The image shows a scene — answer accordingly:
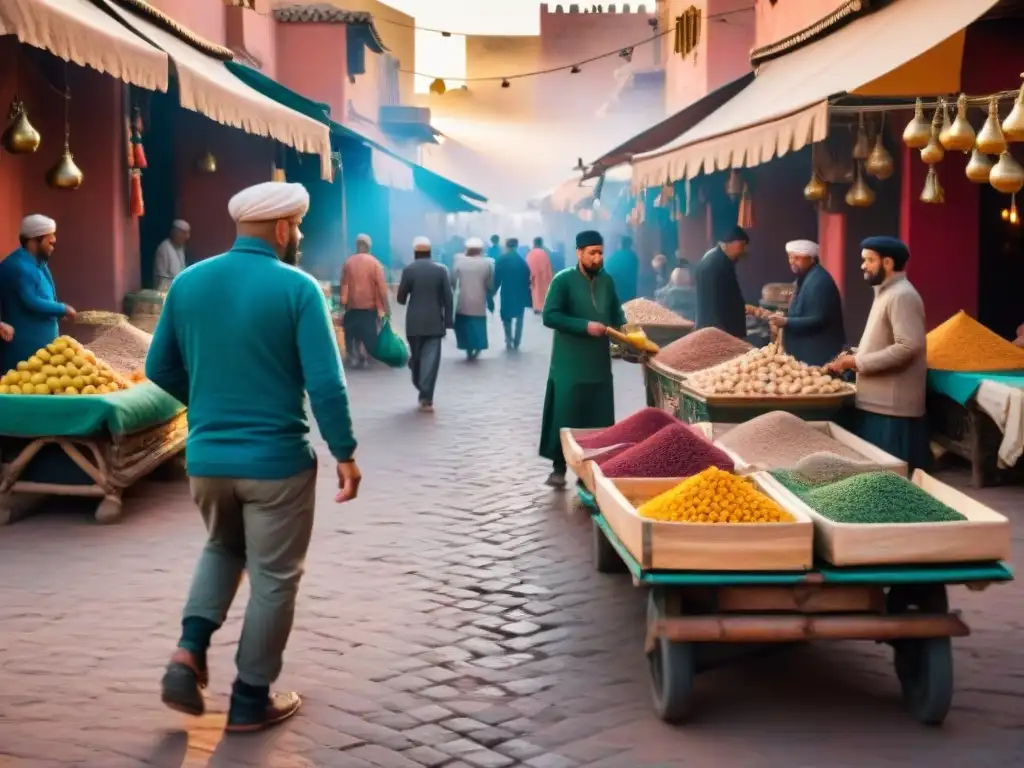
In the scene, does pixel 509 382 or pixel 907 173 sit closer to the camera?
pixel 907 173

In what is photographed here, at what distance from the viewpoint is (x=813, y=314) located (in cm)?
973

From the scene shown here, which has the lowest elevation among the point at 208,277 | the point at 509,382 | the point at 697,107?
the point at 509,382

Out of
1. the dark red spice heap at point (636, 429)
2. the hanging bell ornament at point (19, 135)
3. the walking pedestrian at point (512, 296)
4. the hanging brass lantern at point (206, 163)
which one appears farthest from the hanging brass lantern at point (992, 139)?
the walking pedestrian at point (512, 296)

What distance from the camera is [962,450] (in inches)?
364

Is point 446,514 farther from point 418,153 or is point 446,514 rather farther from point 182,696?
point 418,153

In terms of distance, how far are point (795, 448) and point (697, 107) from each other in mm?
11132

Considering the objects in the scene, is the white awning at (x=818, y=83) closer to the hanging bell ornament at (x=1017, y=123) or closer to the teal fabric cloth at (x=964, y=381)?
the teal fabric cloth at (x=964, y=381)

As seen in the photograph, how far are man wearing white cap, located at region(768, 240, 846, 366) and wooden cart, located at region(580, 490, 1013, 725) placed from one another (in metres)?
5.03

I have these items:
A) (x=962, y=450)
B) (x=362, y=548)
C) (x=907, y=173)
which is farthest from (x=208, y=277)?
(x=907, y=173)

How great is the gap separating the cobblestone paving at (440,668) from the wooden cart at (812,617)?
0.13 meters

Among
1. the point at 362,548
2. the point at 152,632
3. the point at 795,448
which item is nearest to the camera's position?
the point at 152,632

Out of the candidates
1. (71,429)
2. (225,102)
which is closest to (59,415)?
(71,429)

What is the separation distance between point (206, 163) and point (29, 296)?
→ 7692 millimetres

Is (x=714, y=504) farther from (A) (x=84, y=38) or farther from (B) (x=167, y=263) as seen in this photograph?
(B) (x=167, y=263)
